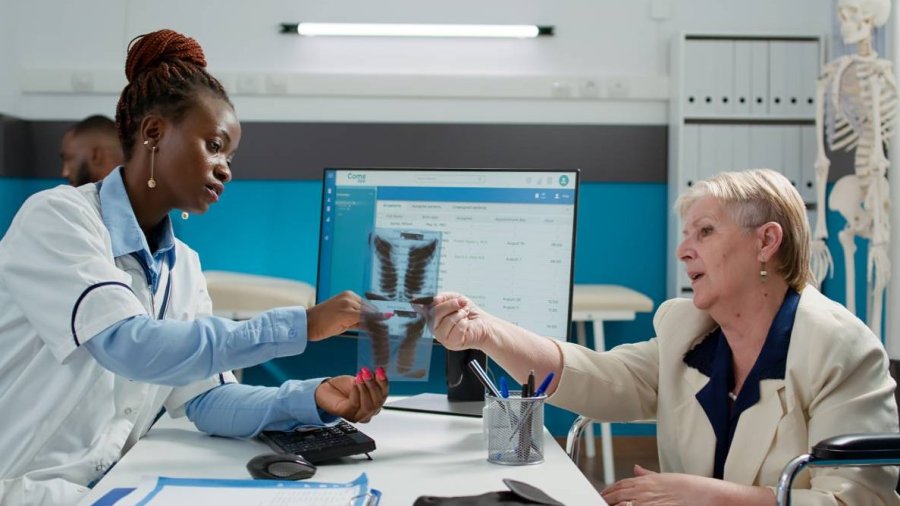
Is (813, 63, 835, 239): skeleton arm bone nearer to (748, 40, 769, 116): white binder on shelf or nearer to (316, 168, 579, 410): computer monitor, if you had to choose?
(748, 40, 769, 116): white binder on shelf

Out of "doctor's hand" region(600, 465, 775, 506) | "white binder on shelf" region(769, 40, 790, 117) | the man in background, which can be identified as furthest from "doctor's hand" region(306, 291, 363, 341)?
"white binder on shelf" region(769, 40, 790, 117)

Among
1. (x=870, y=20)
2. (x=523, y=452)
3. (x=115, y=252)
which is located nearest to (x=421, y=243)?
(x=523, y=452)

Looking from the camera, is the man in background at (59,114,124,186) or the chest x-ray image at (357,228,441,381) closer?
the chest x-ray image at (357,228,441,381)

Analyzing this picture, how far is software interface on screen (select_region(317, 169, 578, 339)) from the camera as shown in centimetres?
175

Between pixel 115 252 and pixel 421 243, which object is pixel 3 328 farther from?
pixel 421 243

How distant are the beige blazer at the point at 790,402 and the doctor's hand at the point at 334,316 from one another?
482 mm

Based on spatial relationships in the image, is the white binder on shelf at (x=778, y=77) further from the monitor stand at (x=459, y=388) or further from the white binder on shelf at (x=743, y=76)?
the monitor stand at (x=459, y=388)

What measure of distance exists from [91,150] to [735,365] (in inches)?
107

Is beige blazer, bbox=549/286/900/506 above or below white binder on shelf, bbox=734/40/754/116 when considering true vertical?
below

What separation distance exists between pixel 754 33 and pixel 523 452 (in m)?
3.00

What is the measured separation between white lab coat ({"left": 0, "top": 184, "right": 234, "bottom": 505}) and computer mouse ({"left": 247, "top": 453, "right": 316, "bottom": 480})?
238mm

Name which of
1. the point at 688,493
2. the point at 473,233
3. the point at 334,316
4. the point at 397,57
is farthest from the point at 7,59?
the point at 688,493

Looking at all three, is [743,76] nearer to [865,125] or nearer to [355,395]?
[865,125]

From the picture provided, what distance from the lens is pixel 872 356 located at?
1.48m
